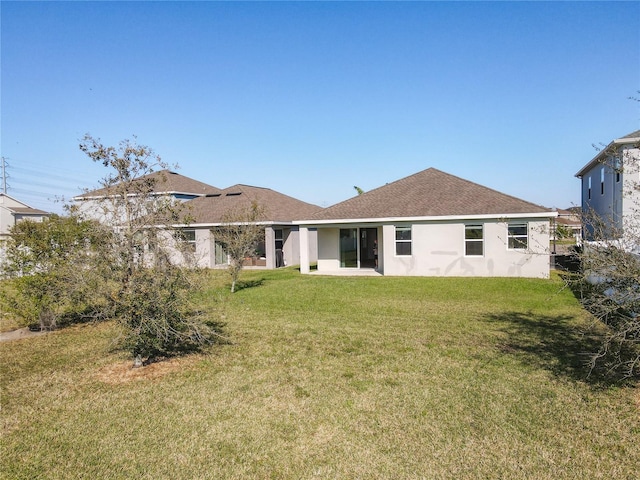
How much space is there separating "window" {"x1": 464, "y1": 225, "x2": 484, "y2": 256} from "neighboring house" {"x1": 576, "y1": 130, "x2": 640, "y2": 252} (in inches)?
156

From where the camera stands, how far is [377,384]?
6184 mm

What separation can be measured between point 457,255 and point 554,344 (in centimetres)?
1050

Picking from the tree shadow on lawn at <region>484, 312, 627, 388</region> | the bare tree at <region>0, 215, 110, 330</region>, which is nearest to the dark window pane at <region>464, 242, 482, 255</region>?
the tree shadow on lawn at <region>484, 312, 627, 388</region>

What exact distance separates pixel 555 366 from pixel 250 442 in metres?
5.10

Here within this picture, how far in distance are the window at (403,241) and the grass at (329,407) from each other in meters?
9.35

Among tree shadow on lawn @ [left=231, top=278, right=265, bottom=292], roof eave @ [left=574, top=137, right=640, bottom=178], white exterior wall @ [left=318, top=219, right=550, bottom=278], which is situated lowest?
tree shadow on lawn @ [left=231, top=278, right=265, bottom=292]

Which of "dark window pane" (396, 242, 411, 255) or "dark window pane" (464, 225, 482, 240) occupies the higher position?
"dark window pane" (464, 225, 482, 240)

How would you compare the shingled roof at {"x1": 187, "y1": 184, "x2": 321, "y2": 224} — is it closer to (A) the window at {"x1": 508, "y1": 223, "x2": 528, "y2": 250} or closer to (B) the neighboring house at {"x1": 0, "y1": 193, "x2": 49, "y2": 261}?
(A) the window at {"x1": 508, "y1": 223, "x2": 528, "y2": 250}

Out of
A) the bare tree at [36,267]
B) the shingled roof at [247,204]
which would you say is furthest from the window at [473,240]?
the bare tree at [36,267]

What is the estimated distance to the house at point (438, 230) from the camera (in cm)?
1750

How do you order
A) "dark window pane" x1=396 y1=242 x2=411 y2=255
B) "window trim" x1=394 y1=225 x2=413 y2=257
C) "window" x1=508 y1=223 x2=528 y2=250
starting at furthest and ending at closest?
"dark window pane" x1=396 y1=242 x2=411 y2=255 < "window trim" x1=394 y1=225 x2=413 y2=257 < "window" x1=508 y1=223 x2=528 y2=250

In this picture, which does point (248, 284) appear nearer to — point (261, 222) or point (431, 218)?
point (261, 222)

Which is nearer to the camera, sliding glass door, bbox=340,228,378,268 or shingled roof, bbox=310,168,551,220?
shingled roof, bbox=310,168,551,220

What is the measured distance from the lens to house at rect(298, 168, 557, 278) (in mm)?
17500
